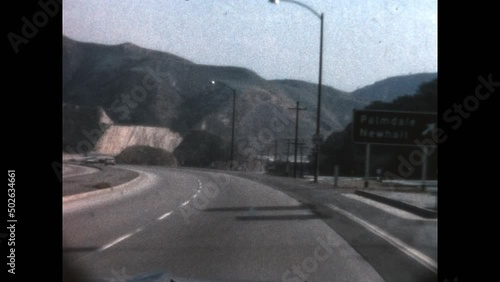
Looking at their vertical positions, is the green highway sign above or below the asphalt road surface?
above

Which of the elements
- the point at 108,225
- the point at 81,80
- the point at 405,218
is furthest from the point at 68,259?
the point at 81,80

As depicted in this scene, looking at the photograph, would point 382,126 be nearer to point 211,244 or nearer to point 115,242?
point 211,244

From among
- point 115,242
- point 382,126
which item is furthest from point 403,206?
point 115,242

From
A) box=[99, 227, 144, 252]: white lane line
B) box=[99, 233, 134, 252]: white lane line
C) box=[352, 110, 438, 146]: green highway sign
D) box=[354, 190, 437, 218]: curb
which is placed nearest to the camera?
box=[99, 233, 134, 252]: white lane line

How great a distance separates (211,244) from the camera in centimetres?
1150

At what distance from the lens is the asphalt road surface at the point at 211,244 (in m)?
8.66

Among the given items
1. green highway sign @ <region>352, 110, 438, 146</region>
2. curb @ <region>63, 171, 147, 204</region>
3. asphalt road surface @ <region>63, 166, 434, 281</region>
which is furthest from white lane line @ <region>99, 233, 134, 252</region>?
green highway sign @ <region>352, 110, 438, 146</region>

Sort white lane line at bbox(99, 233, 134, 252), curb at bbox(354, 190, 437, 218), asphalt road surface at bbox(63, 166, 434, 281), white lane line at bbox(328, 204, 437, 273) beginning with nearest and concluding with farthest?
asphalt road surface at bbox(63, 166, 434, 281) → white lane line at bbox(328, 204, 437, 273) → white lane line at bbox(99, 233, 134, 252) → curb at bbox(354, 190, 437, 218)

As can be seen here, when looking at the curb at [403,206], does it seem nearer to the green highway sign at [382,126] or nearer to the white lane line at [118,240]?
the green highway sign at [382,126]

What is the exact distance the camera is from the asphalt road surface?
866 cm

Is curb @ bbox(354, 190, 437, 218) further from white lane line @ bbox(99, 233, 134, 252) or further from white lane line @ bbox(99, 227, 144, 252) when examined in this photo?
white lane line @ bbox(99, 233, 134, 252)
